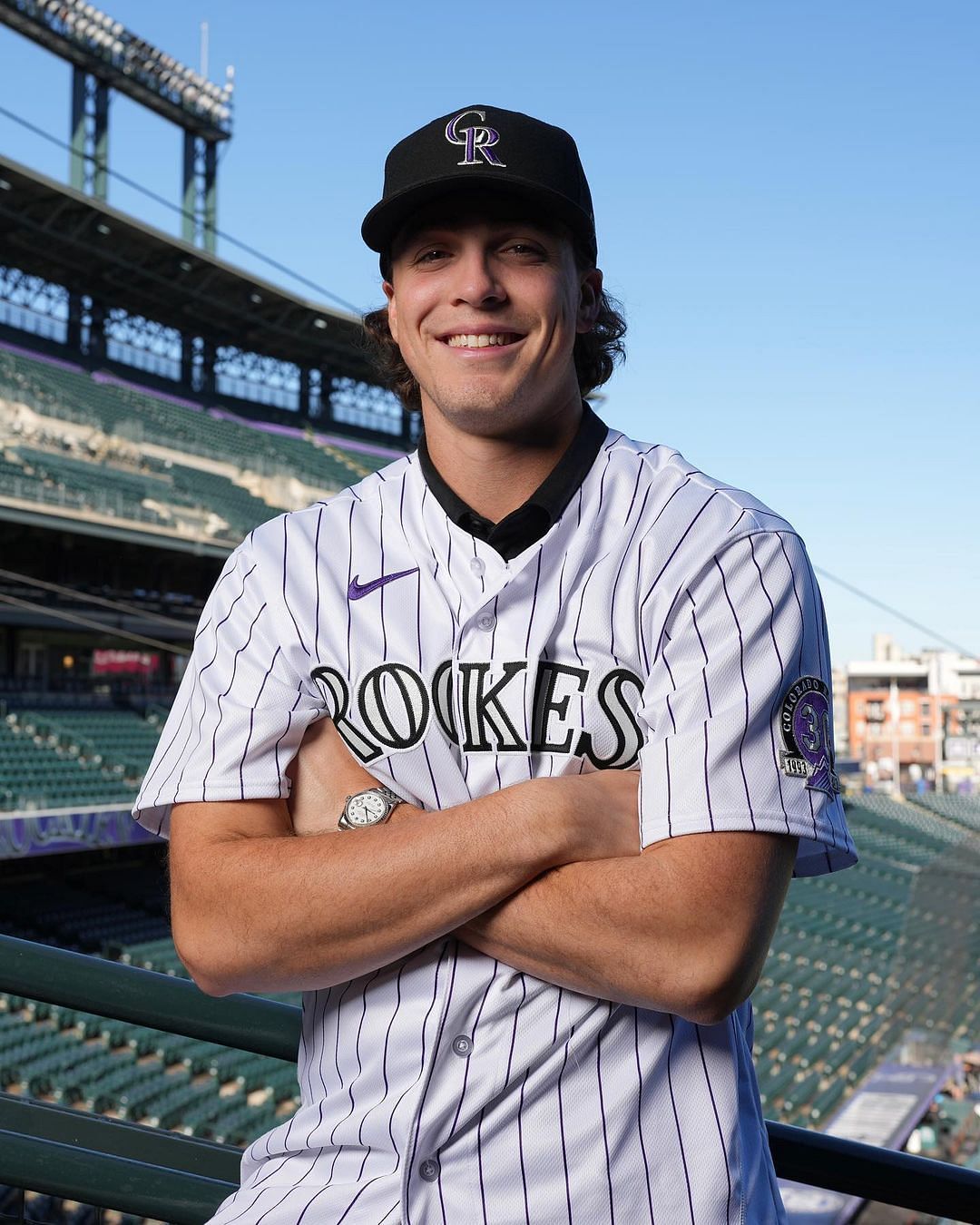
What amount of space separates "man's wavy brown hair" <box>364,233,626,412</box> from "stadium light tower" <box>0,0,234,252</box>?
2362cm

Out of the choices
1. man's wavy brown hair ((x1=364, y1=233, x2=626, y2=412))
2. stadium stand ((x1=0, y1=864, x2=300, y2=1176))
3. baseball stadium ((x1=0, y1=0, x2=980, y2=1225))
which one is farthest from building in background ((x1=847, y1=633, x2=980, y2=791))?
man's wavy brown hair ((x1=364, y1=233, x2=626, y2=412))

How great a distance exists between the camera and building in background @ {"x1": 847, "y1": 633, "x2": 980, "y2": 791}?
55250mm

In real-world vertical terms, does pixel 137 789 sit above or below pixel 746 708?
below

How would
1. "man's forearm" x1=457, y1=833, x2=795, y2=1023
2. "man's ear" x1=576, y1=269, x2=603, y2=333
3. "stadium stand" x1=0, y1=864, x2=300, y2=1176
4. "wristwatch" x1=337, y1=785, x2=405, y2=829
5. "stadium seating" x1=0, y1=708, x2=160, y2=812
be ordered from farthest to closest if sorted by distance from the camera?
"stadium seating" x1=0, y1=708, x2=160, y2=812, "stadium stand" x1=0, y1=864, x2=300, y2=1176, "man's ear" x1=576, y1=269, x2=603, y2=333, "wristwatch" x1=337, y1=785, x2=405, y2=829, "man's forearm" x1=457, y1=833, x2=795, y2=1023

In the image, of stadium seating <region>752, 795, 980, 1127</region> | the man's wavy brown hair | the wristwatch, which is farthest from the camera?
stadium seating <region>752, 795, 980, 1127</region>

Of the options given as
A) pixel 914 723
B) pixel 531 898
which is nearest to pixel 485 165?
pixel 531 898

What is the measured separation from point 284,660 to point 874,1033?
14777 millimetres

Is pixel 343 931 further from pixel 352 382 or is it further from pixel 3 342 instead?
pixel 352 382

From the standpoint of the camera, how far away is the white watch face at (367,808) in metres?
1.43

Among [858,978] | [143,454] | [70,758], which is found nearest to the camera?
[70,758]

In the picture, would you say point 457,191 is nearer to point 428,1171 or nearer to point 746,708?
point 746,708

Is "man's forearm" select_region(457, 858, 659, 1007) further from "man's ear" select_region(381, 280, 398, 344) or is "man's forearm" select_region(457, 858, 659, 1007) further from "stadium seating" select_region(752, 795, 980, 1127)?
"stadium seating" select_region(752, 795, 980, 1127)

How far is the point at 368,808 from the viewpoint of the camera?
144 centimetres

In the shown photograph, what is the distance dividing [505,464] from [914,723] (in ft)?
207
